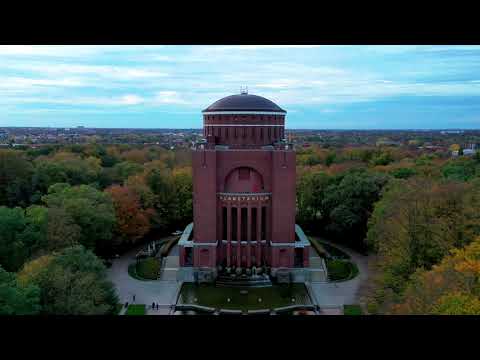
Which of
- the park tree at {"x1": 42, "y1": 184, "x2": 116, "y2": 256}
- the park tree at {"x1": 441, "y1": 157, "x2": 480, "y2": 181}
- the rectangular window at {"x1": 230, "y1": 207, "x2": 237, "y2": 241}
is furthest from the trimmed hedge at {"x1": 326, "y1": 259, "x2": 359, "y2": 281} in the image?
the park tree at {"x1": 441, "y1": 157, "x2": 480, "y2": 181}

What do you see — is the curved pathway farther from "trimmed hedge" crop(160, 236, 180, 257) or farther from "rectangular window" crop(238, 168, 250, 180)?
"rectangular window" crop(238, 168, 250, 180)

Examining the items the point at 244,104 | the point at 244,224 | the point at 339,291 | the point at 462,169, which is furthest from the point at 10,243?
the point at 462,169

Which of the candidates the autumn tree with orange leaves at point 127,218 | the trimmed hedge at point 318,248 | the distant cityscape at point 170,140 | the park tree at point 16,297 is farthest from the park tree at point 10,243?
the distant cityscape at point 170,140

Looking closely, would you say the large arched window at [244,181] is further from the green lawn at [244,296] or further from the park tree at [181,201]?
the park tree at [181,201]

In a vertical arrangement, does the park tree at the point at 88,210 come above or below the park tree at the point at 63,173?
below
